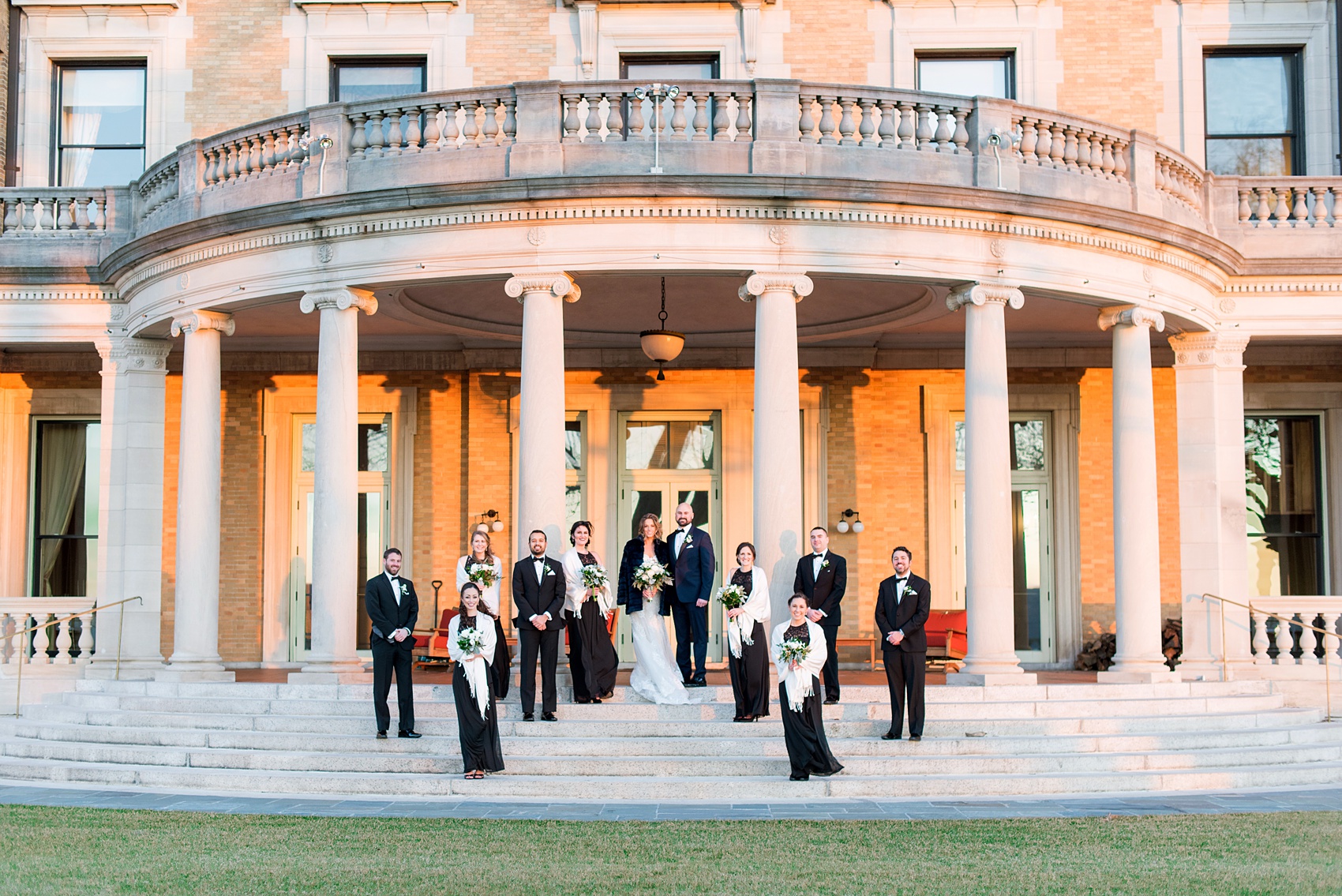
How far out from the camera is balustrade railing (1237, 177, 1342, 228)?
18.6 m

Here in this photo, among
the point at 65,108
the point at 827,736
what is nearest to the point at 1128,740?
the point at 827,736

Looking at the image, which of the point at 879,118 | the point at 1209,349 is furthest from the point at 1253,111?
the point at 879,118

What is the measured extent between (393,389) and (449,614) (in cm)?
359

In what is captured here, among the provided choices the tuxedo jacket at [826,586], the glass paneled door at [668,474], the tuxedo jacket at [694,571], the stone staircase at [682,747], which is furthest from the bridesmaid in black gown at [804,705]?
the glass paneled door at [668,474]

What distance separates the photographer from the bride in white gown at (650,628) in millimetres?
14227

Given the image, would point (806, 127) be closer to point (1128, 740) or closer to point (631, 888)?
point (1128, 740)

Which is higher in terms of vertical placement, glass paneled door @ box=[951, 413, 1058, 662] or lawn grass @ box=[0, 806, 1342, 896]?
glass paneled door @ box=[951, 413, 1058, 662]

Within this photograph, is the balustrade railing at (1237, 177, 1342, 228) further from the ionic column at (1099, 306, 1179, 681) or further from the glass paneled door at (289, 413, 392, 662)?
the glass paneled door at (289, 413, 392, 662)

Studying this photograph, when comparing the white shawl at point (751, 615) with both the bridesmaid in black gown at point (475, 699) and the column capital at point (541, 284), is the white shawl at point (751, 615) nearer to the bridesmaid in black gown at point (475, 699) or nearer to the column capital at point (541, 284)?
the bridesmaid in black gown at point (475, 699)

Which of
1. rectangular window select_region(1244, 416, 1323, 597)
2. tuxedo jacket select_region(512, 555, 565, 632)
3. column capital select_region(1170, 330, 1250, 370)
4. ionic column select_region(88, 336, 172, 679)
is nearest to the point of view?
tuxedo jacket select_region(512, 555, 565, 632)

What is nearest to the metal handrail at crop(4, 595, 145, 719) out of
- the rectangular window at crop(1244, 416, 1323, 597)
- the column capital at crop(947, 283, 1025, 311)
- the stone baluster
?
the stone baluster

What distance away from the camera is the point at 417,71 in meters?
21.7

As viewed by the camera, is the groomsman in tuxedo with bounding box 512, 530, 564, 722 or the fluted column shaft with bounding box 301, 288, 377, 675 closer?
the groomsman in tuxedo with bounding box 512, 530, 564, 722

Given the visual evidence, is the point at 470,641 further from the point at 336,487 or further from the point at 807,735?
the point at 336,487
